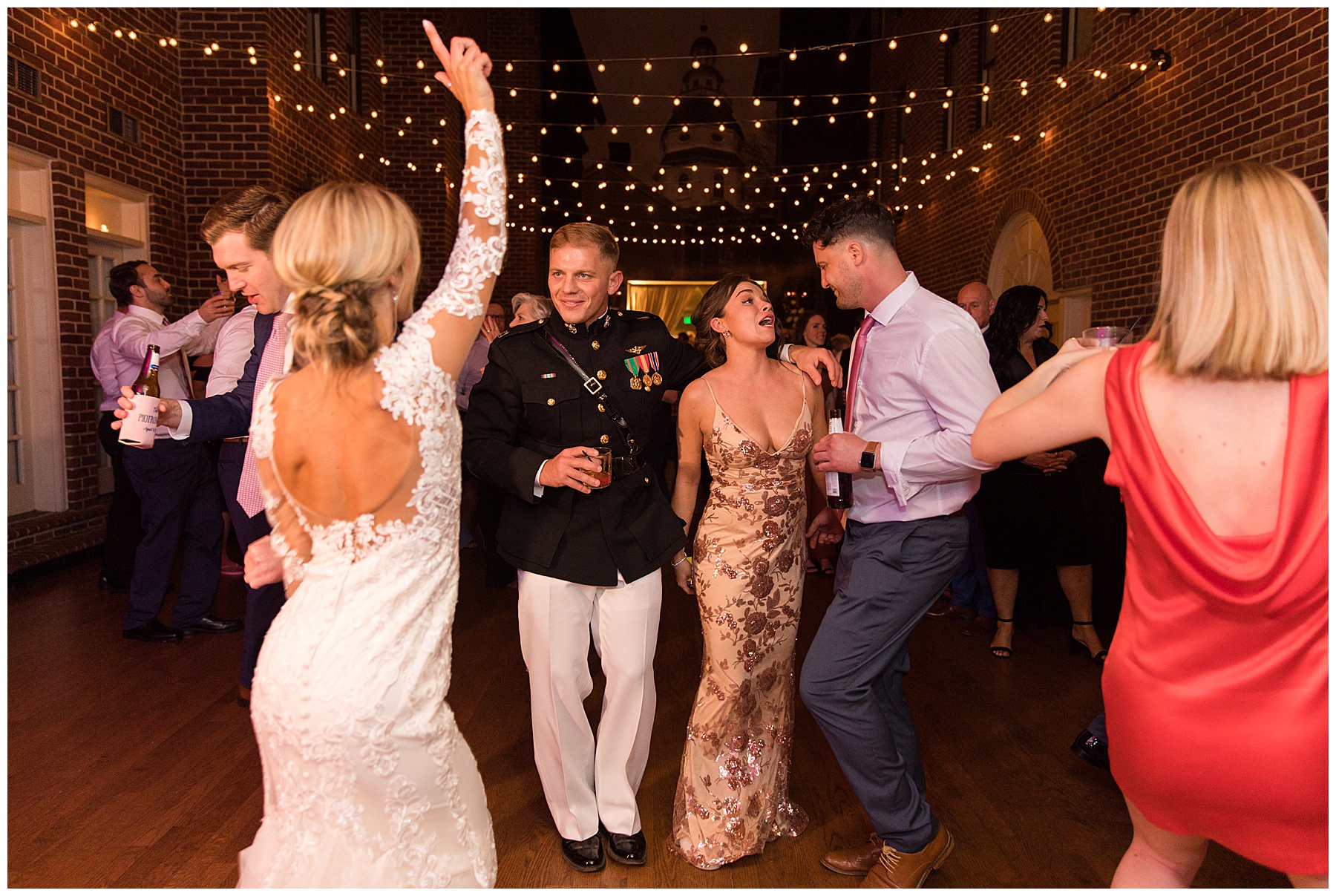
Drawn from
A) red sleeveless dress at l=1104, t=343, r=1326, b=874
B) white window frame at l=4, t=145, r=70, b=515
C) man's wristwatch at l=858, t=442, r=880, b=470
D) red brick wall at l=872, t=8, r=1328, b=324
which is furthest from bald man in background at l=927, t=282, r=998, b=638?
white window frame at l=4, t=145, r=70, b=515

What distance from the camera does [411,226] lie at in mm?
1593

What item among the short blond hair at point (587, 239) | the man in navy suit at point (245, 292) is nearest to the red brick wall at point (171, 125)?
the man in navy suit at point (245, 292)

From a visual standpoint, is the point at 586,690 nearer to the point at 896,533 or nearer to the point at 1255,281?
the point at 896,533

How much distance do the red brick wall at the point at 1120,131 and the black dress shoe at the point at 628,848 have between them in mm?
4219

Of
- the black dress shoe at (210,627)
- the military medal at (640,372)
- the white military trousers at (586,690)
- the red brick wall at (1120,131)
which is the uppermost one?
the red brick wall at (1120,131)

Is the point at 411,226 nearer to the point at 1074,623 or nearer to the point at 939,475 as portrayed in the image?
the point at 939,475

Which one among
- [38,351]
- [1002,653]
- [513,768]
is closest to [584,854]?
[513,768]

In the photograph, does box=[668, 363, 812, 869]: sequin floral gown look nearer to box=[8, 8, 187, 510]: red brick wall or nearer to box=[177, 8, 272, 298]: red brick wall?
box=[8, 8, 187, 510]: red brick wall

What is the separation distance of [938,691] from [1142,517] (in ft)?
8.47

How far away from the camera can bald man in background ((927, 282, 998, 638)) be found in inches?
191

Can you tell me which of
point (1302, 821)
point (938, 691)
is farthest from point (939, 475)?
point (938, 691)

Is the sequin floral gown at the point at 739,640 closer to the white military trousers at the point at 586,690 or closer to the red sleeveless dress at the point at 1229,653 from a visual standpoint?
the white military trousers at the point at 586,690

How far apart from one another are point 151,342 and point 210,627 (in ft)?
5.02

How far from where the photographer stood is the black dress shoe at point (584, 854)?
2525 mm
